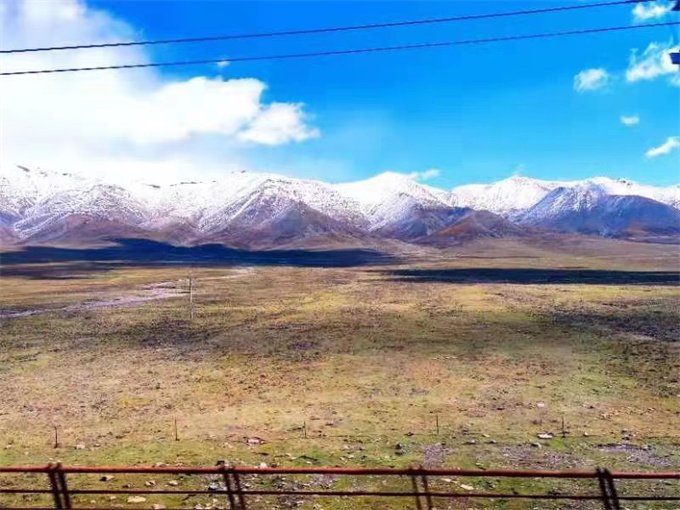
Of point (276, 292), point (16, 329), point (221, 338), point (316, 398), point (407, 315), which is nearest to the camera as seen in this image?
point (316, 398)

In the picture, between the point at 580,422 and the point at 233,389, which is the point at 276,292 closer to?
the point at 233,389

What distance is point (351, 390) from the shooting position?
2445cm

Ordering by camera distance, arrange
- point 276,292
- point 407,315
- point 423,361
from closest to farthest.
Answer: point 423,361, point 407,315, point 276,292

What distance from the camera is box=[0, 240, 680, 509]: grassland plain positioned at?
56.1 ft

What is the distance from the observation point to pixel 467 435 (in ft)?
61.1

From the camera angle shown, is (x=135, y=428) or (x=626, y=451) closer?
(x=626, y=451)

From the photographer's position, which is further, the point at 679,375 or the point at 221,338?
the point at 221,338

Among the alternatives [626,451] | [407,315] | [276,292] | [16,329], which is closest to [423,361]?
[626,451]

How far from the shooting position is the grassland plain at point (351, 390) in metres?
17.1

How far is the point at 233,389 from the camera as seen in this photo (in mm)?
24984

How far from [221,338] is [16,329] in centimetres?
1764

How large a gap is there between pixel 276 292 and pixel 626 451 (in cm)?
5596

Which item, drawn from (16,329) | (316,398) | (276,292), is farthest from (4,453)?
(276,292)

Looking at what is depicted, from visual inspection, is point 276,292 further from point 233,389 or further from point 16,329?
point 233,389
